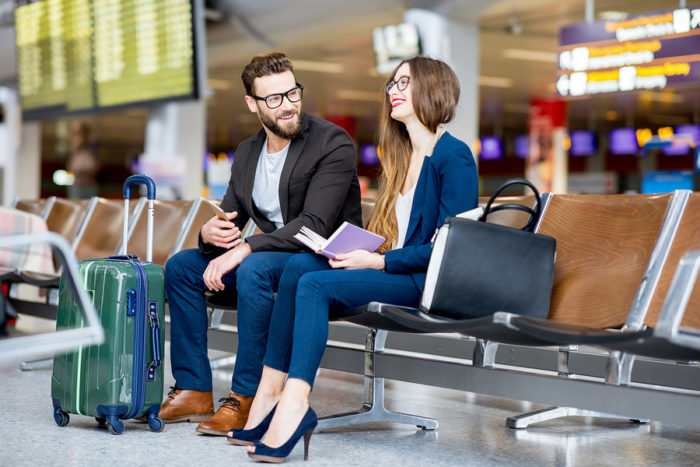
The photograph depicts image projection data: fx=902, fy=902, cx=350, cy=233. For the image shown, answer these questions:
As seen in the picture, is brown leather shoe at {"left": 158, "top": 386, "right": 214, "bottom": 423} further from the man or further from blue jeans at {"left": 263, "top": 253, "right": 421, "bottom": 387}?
blue jeans at {"left": 263, "top": 253, "right": 421, "bottom": 387}

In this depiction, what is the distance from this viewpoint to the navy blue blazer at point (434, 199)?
259 cm

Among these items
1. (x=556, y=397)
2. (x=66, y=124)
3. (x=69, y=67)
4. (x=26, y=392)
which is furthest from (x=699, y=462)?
(x=66, y=124)

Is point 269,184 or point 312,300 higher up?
point 269,184

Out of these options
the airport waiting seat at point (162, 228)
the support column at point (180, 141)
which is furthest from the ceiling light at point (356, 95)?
the airport waiting seat at point (162, 228)

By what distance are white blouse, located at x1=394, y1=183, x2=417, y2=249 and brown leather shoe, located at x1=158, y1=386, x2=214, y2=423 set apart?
828mm

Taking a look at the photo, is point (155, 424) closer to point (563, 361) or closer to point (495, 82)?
point (563, 361)

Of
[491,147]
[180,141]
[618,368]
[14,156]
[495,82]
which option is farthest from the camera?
[491,147]

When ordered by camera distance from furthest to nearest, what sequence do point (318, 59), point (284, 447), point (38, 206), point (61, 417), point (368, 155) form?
point (368, 155)
point (318, 59)
point (38, 206)
point (61, 417)
point (284, 447)

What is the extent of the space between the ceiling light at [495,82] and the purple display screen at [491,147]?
7473 millimetres

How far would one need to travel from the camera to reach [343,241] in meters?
2.58

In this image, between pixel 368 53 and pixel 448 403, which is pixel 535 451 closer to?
pixel 448 403

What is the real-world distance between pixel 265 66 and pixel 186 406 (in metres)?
1.14

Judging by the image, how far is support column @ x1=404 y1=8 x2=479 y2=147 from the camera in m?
7.53

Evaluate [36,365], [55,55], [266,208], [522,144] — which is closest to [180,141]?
[55,55]
